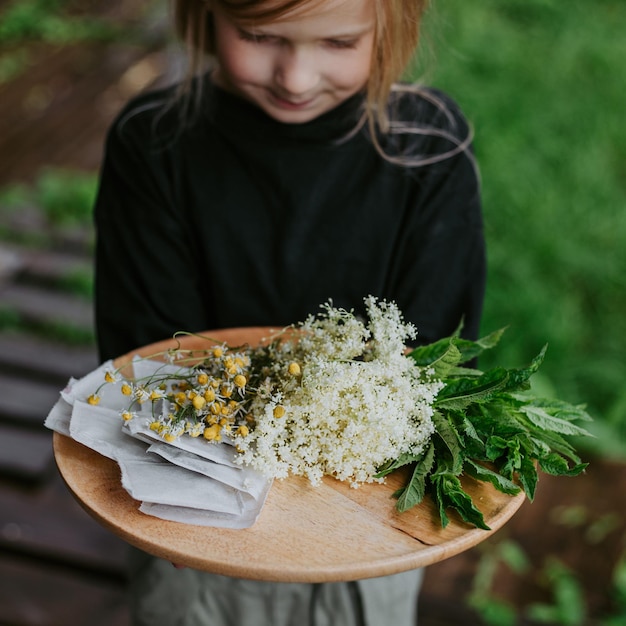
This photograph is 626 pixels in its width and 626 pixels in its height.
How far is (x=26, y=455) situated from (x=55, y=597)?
0.62m

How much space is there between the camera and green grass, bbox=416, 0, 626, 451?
Answer: 356 cm

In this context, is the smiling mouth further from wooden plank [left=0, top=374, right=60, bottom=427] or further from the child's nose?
wooden plank [left=0, top=374, right=60, bottom=427]

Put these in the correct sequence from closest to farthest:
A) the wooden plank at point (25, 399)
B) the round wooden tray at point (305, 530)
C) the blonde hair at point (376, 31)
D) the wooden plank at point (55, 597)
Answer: the round wooden tray at point (305, 530) → the blonde hair at point (376, 31) → the wooden plank at point (55, 597) → the wooden plank at point (25, 399)

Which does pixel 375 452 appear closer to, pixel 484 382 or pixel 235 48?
pixel 484 382

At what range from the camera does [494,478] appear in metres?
1.18

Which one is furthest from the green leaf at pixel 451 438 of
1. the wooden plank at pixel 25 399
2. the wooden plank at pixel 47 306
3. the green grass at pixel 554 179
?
the wooden plank at pixel 47 306

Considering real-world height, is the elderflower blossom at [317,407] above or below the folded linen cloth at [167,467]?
above

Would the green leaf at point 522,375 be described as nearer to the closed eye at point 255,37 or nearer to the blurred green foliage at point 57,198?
the closed eye at point 255,37

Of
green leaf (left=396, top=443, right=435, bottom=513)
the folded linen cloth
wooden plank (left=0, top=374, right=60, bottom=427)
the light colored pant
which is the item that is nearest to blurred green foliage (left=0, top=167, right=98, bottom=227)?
wooden plank (left=0, top=374, right=60, bottom=427)

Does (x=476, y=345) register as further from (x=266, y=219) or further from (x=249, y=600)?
(x=249, y=600)

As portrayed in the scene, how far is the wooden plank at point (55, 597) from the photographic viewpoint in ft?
8.53

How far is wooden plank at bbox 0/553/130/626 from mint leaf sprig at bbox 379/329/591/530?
182 centimetres

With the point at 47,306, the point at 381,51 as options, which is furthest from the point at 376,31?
the point at 47,306

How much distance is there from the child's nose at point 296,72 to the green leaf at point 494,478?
2.64 feet
